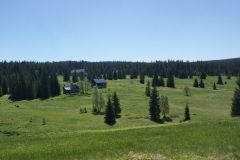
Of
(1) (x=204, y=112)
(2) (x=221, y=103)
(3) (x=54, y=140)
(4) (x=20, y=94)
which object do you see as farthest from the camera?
(4) (x=20, y=94)

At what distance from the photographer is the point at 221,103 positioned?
14562 cm

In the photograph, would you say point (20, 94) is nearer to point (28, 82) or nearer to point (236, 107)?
point (28, 82)

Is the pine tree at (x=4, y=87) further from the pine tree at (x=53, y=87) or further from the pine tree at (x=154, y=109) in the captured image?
the pine tree at (x=154, y=109)

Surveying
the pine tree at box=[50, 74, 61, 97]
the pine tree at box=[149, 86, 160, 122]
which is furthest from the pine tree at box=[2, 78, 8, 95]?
the pine tree at box=[149, 86, 160, 122]

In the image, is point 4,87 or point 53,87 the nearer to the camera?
point 53,87

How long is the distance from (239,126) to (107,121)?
55379 millimetres

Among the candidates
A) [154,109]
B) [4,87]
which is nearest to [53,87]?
[4,87]

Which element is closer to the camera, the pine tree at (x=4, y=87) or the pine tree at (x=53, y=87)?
the pine tree at (x=53, y=87)

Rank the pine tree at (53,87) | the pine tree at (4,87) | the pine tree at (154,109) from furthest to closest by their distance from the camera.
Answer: the pine tree at (4,87)
the pine tree at (53,87)
the pine tree at (154,109)

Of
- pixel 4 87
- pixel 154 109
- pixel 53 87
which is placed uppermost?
pixel 4 87

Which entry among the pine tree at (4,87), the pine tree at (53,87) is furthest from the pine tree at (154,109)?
the pine tree at (4,87)

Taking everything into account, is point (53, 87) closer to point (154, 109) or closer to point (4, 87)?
point (4, 87)

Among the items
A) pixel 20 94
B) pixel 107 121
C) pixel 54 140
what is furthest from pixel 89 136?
pixel 20 94

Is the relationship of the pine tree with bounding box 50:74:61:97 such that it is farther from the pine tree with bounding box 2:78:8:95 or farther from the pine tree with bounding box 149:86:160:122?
the pine tree with bounding box 149:86:160:122
